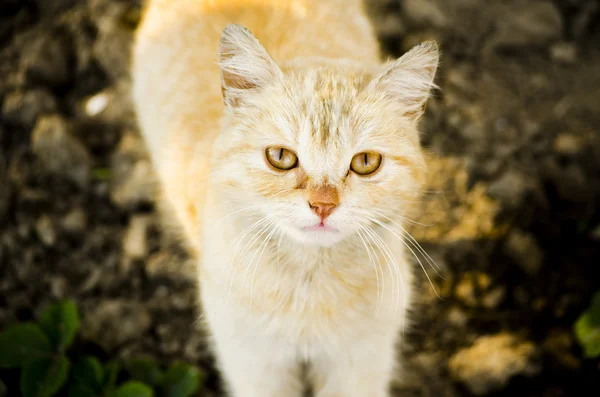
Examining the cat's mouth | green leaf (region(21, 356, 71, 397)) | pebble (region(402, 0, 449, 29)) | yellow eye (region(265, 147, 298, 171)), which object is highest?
pebble (region(402, 0, 449, 29))

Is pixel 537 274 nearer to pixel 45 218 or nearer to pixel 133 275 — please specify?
pixel 133 275

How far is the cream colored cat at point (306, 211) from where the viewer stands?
152 cm

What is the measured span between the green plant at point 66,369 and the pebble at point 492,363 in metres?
1.07

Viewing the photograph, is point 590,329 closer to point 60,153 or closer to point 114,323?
point 114,323

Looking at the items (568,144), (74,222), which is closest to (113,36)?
(74,222)

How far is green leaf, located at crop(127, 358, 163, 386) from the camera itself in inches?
85.6

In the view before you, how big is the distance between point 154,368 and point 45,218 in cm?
96

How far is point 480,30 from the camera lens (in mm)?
3287

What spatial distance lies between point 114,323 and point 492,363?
5.13ft

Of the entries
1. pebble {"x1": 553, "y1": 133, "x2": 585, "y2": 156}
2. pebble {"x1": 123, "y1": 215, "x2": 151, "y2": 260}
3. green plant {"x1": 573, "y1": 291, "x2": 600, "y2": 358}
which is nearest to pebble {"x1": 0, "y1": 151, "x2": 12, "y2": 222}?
pebble {"x1": 123, "y1": 215, "x2": 151, "y2": 260}

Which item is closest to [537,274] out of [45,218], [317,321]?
[317,321]

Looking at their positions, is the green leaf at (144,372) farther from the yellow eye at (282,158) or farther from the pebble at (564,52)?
the pebble at (564,52)

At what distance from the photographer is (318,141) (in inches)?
58.8

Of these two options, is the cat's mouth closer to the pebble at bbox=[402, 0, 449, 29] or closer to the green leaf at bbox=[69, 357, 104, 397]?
the green leaf at bbox=[69, 357, 104, 397]
